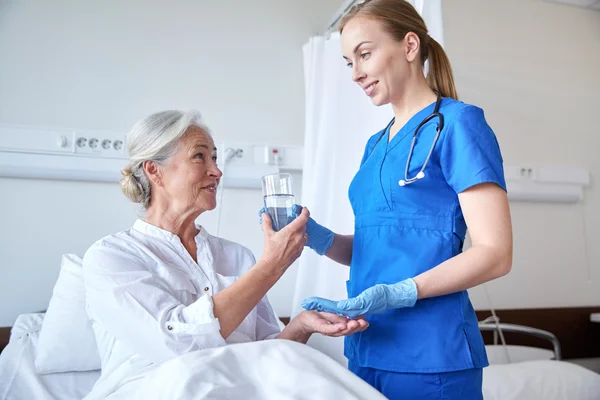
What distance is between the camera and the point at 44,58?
2.15 meters

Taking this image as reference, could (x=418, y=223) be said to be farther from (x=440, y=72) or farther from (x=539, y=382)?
(x=539, y=382)

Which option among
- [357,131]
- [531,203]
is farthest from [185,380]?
[531,203]

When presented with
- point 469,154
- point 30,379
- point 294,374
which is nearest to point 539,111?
point 469,154

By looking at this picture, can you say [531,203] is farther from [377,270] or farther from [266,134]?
[377,270]

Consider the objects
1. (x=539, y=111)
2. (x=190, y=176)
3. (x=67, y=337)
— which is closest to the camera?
(x=190, y=176)

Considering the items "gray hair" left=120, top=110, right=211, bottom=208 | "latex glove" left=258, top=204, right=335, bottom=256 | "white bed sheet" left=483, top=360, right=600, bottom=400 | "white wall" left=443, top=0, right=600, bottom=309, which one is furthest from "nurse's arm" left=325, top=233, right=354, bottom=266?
"white wall" left=443, top=0, right=600, bottom=309

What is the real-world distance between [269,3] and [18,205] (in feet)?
4.95

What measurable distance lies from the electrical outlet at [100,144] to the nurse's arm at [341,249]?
1.20 meters

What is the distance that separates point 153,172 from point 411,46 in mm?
807

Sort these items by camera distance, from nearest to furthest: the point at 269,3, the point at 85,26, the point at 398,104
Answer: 1. the point at 398,104
2. the point at 85,26
3. the point at 269,3

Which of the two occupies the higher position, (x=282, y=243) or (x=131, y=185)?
(x=131, y=185)

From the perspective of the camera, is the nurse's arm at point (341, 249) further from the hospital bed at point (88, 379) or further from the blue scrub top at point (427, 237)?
the hospital bed at point (88, 379)

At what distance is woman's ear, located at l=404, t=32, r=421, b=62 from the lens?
3.92ft

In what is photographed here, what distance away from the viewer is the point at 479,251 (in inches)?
37.9
